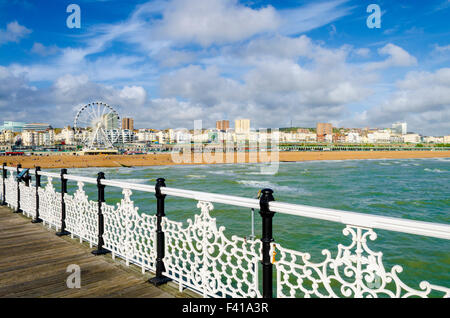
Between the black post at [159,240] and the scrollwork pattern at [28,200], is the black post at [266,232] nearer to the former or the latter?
the black post at [159,240]

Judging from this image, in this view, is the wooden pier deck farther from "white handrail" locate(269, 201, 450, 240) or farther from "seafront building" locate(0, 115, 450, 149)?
"seafront building" locate(0, 115, 450, 149)

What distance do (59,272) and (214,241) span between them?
190 centimetres

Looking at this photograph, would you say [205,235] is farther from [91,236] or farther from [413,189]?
[413,189]

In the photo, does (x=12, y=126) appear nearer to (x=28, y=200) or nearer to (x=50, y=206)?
(x=28, y=200)

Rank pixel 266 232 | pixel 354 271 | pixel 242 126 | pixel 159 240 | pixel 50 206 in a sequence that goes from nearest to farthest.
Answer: pixel 354 271 → pixel 266 232 → pixel 159 240 → pixel 50 206 → pixel 242 126

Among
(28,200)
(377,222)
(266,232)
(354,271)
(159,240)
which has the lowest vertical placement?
(28,200)

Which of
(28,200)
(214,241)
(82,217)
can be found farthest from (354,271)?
(28,200)

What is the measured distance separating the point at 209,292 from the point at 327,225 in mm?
8940

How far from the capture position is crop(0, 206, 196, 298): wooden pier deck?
3227mm

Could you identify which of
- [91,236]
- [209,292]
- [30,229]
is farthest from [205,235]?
[30,229]

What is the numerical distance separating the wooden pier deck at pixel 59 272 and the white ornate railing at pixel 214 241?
0.18 m

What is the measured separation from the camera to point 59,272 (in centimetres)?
377
